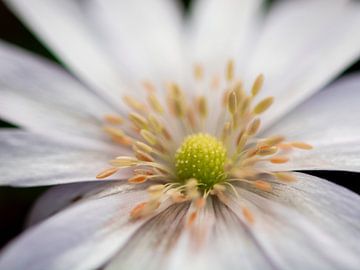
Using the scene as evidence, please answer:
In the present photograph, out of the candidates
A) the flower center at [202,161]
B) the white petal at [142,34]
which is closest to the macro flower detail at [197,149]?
the flower center at [202,161]

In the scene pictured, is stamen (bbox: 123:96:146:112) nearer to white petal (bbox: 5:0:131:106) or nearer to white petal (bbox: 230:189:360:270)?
white petal (bbox: 5:0:131:106)

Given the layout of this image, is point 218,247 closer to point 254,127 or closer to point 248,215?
point 248,215

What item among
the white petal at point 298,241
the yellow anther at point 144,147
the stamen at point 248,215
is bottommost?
the white petal at point 298,241

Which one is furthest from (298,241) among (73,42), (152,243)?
(73,42)

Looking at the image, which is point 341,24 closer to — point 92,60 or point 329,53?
point 329,53

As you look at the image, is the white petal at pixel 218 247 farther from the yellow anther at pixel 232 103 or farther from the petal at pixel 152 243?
the yellow anther at pixel 232 103

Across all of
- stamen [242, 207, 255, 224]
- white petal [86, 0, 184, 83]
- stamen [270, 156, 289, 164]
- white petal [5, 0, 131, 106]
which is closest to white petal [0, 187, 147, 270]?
stamen [242, 207, 255, 224]

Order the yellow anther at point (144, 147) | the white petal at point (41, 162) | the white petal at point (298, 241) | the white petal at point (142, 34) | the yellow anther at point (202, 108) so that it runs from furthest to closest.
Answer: the white petal at point (142, 34), the yellow anther at point (202, 108), the yellow anther at point (144, 147), the white petal at point (41, 162), the white petal at point (298, 241)
